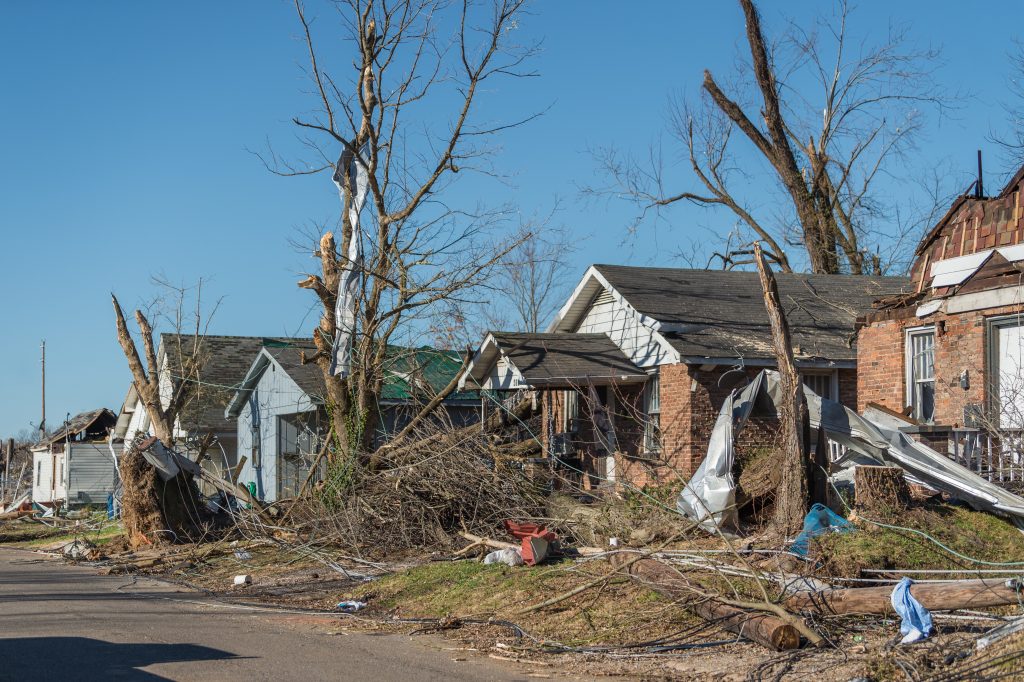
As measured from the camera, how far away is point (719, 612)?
9.01 metres

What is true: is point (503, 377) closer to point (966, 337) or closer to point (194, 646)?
point (966, 337)

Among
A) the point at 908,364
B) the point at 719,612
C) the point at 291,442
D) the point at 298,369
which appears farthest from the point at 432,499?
the point at 291,442

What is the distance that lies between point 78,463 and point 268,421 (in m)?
15.0

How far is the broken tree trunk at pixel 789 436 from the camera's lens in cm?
1115

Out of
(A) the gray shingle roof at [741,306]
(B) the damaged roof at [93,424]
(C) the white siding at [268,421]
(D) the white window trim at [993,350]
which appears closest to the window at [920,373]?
(D) the white window trim at [993,350]

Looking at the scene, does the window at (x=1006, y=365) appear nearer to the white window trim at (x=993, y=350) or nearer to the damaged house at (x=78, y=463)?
the white window trim at (x=993, y=350)

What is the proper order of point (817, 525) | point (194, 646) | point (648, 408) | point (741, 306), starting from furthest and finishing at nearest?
point (741, 306) < point (648, 408) < point (817, 525) < point (194, 646)

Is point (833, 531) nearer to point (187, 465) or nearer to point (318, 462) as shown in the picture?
point (318, 462)


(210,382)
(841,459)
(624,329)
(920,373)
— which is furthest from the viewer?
(210,382)

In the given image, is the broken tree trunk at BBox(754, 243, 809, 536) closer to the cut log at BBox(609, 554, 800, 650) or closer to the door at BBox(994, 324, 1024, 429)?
the cut log at BBox(609, 554, 800, 650)

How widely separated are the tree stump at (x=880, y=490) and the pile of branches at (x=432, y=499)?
551 centimetres

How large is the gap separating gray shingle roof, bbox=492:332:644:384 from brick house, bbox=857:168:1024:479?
517cm

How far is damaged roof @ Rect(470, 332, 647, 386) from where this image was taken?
60.5 feet

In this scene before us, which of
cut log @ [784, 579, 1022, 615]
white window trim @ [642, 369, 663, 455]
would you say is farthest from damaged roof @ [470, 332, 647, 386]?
cut log @ [784, 579, 1022, 615]
